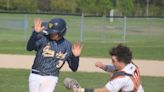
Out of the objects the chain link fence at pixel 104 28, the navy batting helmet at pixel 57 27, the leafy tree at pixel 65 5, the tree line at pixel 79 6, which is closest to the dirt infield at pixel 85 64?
the navy batting helmet at pixel 57 27

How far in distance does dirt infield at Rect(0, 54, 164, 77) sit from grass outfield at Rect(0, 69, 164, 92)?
129 cm

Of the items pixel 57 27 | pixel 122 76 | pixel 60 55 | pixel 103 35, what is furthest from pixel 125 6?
pixel 122 76

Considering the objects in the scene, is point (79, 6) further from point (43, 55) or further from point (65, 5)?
point (43, 55)

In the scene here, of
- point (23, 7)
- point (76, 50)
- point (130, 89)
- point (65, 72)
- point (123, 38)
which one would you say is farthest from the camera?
point (23, 7)

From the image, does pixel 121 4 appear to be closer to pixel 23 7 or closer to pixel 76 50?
pixel 23 7

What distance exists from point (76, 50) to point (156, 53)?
17847 mm

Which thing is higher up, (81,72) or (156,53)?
(81,72)

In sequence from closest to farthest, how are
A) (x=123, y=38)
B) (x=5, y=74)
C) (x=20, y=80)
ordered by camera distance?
(x=20, y=80) < (x=5, y=74) < (x=123, y=38)

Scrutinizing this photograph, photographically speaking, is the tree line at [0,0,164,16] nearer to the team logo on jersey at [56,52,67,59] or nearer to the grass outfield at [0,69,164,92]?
the grass outfield at [0,69,164,92]

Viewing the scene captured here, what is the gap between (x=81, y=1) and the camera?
61750 millimetres

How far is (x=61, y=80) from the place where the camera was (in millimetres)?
13641

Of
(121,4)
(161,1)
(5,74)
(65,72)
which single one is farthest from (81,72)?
(161,1)

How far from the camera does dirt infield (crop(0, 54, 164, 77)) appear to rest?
1689cm

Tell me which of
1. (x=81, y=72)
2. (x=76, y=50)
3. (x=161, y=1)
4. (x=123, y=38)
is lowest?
(x=161, y=1)
